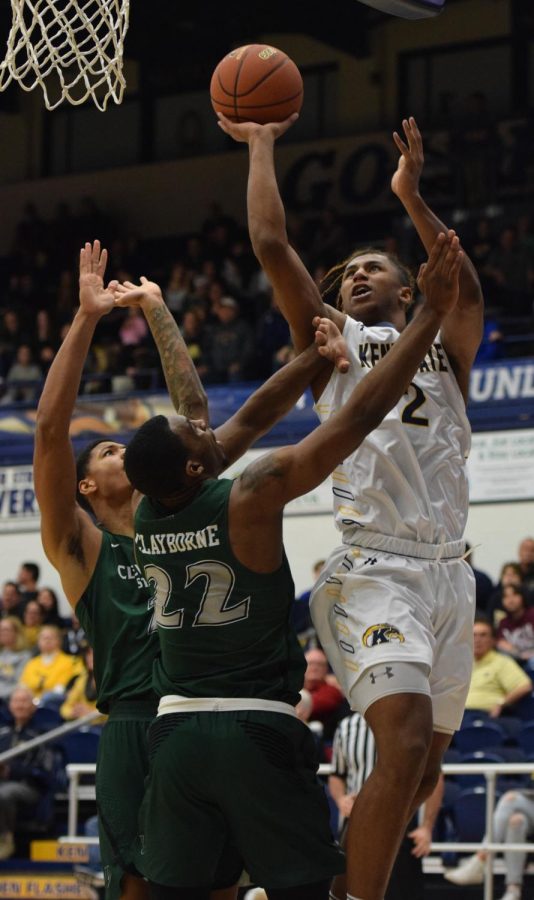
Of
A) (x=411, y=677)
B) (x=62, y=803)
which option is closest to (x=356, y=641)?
(x=411, y=677)

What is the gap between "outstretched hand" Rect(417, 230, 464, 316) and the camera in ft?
14.0

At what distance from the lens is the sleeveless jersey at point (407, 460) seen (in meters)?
4.64

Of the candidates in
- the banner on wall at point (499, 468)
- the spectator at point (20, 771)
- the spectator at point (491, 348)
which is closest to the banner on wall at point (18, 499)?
the banner on wall at point (499, 468)

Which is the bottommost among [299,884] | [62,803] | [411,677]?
[62,803]

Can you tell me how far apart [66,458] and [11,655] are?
9.41 m

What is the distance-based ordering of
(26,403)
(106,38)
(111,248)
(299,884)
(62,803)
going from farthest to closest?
(111,248) → (26,403) → (62,803) → (106,38) → (299,884)

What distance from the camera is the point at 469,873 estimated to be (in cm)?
908

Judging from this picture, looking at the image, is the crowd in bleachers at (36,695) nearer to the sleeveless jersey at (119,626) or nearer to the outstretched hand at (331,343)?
the sleeveless jersey at (119,626)

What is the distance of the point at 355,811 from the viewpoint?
14.1 feet

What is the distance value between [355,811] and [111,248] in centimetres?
1784

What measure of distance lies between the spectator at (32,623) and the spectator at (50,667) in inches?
27.5

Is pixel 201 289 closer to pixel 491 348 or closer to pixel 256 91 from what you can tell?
pixel 491 348

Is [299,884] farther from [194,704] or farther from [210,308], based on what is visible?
[210,308]

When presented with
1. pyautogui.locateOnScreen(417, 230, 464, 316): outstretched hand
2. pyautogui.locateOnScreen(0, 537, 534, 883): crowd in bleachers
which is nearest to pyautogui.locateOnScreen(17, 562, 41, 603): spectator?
pyautogui.locateOnScreen(0, 537, 534, 883): crowd in bleachers
